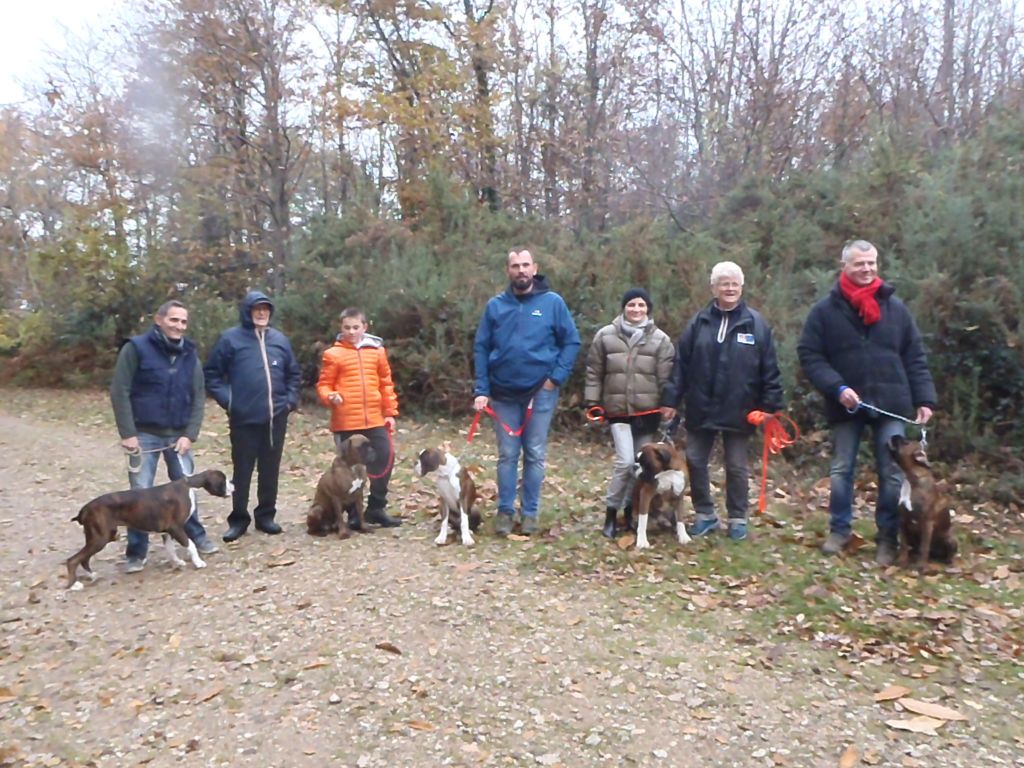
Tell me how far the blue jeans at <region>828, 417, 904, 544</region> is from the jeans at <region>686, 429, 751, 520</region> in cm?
65

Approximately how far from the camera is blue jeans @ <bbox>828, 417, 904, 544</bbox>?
620 cm

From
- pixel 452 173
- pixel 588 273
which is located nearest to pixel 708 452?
pixel 588 273

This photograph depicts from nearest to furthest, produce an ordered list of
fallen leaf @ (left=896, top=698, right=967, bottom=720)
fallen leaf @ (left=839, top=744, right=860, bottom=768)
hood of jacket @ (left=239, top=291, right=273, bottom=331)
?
1. fallen leaf @ (left=839, top=744, right=860, bottom=768)
2. fallen leaf @ (left=896, top=698, right=967, bottom=720)
3. hood of jacket @ (left=239, top=291, right=273, bottom=331)

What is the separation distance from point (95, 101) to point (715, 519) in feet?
59.4

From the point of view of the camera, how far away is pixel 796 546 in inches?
264

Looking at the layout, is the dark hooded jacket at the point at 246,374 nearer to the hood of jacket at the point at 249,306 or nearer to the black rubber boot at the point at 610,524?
the hood of jacket at the point at 249,306

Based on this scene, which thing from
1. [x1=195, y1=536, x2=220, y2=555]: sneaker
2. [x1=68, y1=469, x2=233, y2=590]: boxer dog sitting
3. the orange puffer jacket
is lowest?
[x1=195, y1=536, x2=220, y2=555]: sneaker

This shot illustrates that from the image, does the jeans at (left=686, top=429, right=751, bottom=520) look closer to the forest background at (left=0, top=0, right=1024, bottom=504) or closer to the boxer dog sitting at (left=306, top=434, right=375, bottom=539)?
the boxer dog sitting at (left=306, top=434, right=375, bottom=539)

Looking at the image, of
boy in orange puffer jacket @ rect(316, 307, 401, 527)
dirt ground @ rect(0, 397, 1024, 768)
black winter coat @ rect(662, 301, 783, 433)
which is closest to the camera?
dirt ground @ rect(0, 397, 1024, 768)

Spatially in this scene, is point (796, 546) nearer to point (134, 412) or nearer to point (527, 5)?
point (134, 412)

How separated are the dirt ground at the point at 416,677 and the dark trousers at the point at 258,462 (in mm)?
703

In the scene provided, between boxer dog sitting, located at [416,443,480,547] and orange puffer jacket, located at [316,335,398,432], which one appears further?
orange puffer jacket, located at [316,335,398,432]

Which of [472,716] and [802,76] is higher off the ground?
[802,76]

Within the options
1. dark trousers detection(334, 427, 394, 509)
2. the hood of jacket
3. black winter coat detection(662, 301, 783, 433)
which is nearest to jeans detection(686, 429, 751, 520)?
black winter coat detection(662, 301, 783, 433)
